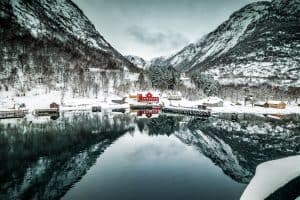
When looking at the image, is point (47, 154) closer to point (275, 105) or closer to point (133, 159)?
point (133, 159)

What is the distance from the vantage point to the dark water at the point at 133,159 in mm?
36219

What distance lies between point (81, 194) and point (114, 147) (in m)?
27.5

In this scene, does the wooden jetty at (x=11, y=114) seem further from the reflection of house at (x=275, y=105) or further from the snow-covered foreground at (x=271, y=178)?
the reflection of house at (x=275, y=105)

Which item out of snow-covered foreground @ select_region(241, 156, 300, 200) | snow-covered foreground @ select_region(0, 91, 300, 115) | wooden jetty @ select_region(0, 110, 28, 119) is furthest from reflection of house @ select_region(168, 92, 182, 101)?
snow-covered foreground @ select_region(241, 156, 300, 200)

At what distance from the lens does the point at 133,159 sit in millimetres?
53125

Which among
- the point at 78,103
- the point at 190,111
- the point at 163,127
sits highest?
the point at 78,103

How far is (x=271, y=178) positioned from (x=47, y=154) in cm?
3880

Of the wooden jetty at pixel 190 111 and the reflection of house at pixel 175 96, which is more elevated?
the reflection of house at pixel 175 96

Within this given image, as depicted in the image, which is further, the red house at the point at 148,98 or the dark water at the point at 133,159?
the red house at the point at 148,98

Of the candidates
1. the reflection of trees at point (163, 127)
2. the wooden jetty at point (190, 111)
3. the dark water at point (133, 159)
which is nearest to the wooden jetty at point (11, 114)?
the dark water at point (133, 159)

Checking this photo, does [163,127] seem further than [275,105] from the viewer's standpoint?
No

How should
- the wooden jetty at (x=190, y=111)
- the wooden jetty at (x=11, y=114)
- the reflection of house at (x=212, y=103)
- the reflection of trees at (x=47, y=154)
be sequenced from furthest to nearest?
the reflection of house at (x=212, y=103)
the wooden jetty at (x=190, y=111)
the wooden jetty at (x=11, y=114)
the reflection of trees at (x=47, y=154)

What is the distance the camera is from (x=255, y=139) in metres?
70.2

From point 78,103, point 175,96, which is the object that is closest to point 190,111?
point 175,96
